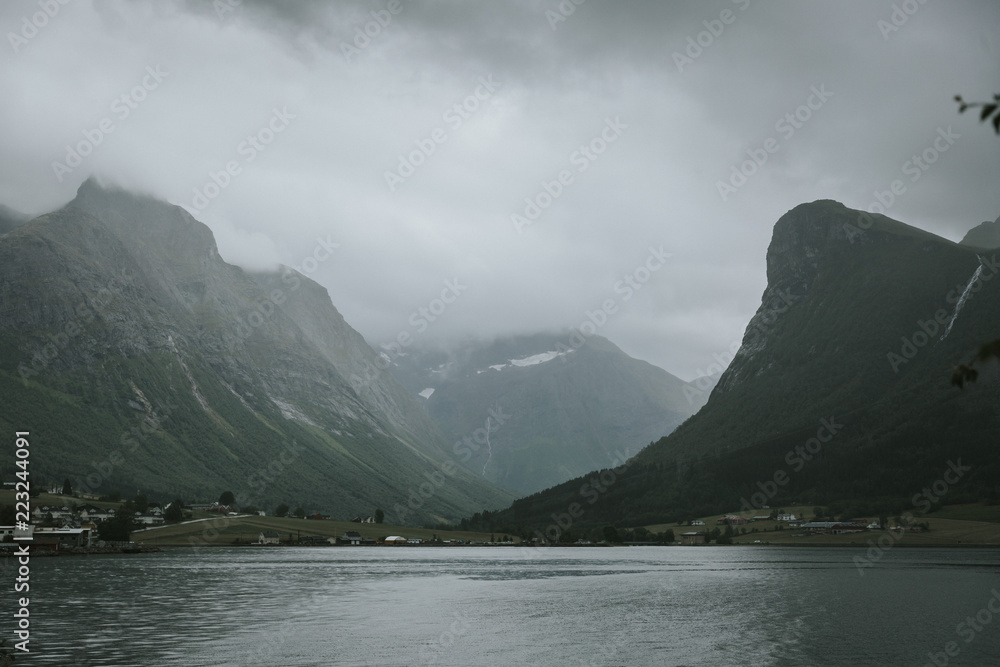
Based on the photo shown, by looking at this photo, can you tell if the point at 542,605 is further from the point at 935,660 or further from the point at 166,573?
the point at 166,573

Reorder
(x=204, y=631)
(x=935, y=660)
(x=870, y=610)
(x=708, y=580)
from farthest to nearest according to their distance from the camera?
(x=708, y=580) → (x=870, y=610) → (x=204, y=631) → (x=935, y=660)

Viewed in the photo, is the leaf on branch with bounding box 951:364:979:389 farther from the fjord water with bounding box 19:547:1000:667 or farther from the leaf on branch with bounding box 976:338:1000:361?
the fjord water with bounding box 19:547:1000:667

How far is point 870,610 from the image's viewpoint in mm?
97875

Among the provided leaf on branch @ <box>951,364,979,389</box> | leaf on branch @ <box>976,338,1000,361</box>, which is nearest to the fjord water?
leaf on branch @ <box>951,364,979,389</box>

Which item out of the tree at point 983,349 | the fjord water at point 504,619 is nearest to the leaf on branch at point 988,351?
the tree at point 983,349

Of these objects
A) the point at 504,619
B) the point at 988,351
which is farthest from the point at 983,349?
the point at 504,619

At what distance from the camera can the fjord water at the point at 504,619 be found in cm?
6438

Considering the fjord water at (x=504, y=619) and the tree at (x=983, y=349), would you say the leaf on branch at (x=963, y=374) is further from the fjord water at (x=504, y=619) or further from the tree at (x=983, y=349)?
the fjord water at (x=504, y=619)

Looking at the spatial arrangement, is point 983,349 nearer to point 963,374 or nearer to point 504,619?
point 963,374

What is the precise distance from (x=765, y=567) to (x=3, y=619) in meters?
152

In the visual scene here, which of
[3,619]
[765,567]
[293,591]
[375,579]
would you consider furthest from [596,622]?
[765,567]

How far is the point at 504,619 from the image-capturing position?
88500 mm

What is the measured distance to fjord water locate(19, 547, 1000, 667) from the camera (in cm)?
6438

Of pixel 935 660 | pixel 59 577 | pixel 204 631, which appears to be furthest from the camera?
pixel 59 577
